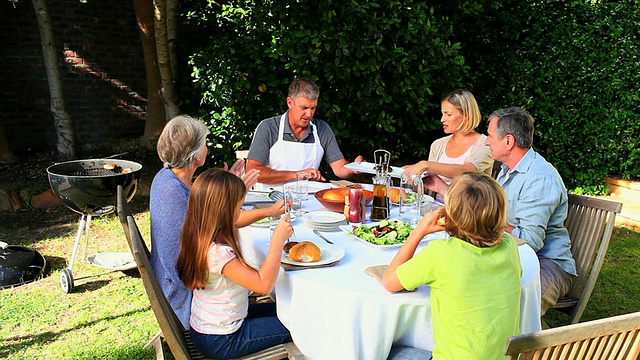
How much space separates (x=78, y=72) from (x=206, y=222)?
18.4 ft

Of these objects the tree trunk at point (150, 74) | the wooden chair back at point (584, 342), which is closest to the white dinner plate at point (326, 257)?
the wooden chair back at point (584, 342)

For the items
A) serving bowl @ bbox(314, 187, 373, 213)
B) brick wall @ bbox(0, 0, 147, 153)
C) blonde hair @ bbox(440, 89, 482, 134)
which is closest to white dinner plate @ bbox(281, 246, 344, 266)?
serving bowl @ bbox(314, 187, 373, 213)

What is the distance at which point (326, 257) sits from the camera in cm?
229

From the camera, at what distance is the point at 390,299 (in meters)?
1.98

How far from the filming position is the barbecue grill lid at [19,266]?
12.9 feet

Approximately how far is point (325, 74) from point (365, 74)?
43 cm

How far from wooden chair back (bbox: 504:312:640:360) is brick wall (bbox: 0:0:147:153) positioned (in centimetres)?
667

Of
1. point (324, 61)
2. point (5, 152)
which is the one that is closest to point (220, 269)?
point (324, 61)

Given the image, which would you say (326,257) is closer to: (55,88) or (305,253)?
(305,253)

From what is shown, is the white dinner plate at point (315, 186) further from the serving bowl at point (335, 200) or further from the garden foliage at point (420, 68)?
the garden foliage at point (420, 68)

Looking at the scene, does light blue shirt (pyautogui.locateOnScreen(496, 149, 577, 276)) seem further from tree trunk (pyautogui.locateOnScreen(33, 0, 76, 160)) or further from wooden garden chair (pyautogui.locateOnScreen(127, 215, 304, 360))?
tree trunk (pyautogui.locateOnScreen(33, 0, 76, 160))

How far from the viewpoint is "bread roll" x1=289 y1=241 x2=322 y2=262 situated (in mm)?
2234

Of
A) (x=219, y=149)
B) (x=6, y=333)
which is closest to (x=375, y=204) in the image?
(x=6, y=333)

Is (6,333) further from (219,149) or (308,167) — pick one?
(219,149)
